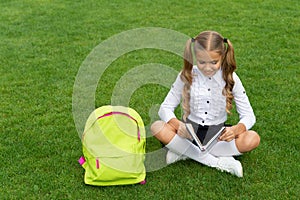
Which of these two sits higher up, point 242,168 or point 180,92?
point 180,92

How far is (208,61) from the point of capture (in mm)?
3188

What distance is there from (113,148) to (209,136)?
0.72 m

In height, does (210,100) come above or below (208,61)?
below

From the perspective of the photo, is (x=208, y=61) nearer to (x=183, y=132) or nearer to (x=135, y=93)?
(x=183, y=132)

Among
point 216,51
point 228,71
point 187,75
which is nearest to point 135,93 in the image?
point 187,75

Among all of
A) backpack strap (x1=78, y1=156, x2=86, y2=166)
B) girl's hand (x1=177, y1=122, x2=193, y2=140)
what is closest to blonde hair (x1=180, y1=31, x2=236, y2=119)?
girl's hand (x1=177, y1=122, x2=193, y2=140)

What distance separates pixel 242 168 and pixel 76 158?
4.11 feet

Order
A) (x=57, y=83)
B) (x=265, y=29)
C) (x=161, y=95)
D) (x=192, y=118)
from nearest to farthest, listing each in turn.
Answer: (x=192, y=118) < (x=161, y=95) < (x=57, y=83) < (x=265, y=29)

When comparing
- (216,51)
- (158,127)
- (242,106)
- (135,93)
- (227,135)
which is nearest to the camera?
(216,51)

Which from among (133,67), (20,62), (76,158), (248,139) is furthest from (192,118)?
(20,62)

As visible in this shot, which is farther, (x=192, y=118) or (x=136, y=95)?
A: (x=136, y=95)

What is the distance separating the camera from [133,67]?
5297 mm

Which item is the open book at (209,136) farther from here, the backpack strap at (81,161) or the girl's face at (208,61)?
the backpack strap at (81,161)

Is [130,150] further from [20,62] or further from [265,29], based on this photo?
[265,29]
